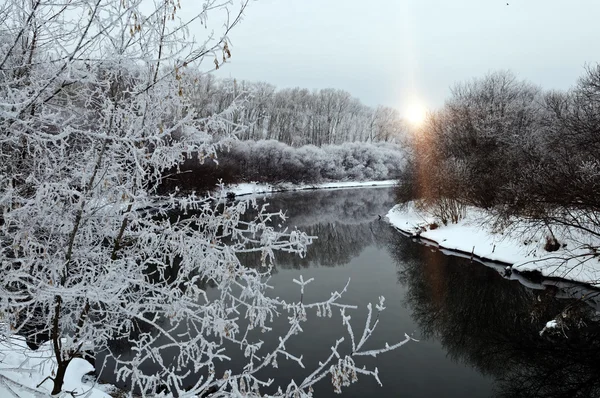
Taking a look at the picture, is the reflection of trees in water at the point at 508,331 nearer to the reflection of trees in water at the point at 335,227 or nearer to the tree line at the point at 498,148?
the tree line at the point at 498,148

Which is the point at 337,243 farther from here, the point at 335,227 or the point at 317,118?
the point at 317,118

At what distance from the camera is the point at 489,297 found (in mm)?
13109

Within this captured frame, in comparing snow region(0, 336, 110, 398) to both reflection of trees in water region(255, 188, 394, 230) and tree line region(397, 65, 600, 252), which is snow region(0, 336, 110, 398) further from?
reflection of trees in water region(255, 188, 394, 230)

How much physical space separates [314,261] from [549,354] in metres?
9.71

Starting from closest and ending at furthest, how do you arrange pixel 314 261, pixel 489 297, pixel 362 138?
pixel 489 297 → pixel 314 261 → pixel 362 138

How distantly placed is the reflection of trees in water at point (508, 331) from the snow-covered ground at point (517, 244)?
58.6 inches

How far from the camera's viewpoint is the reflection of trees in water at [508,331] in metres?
8.47

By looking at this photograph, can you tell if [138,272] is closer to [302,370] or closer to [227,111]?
[227,111]

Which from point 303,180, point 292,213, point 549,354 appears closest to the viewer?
point 549,354

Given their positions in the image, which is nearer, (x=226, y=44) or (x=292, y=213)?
(x=226, y=44)

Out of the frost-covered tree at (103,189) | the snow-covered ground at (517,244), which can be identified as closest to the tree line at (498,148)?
the snow-covered ground at (517,244)

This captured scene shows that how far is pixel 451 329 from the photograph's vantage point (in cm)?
1091

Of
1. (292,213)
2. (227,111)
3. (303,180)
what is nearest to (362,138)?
(303,180)

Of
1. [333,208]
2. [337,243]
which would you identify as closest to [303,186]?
[333,208]
